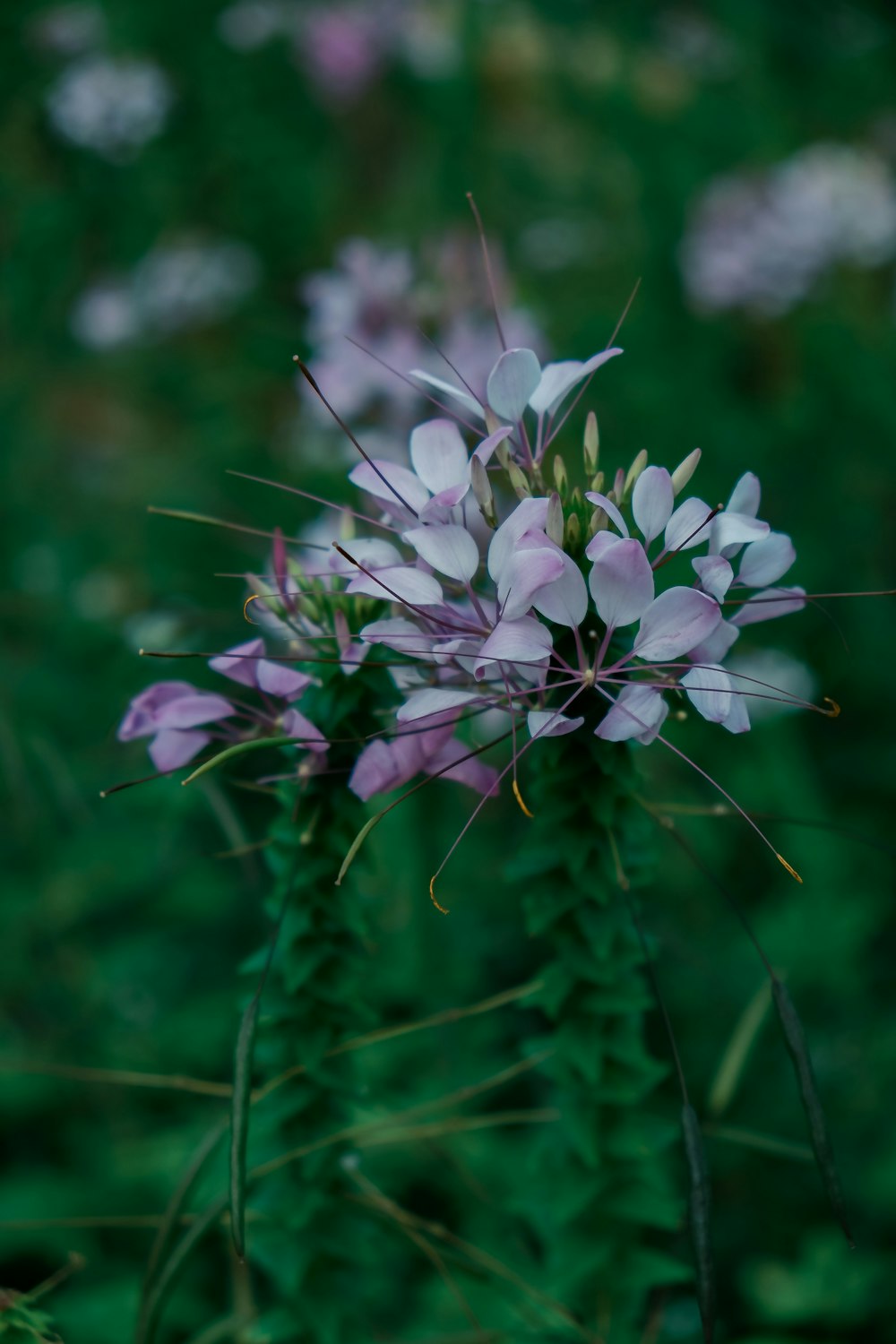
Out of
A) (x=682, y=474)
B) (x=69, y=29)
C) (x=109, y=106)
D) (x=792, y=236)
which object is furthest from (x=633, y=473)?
(x=69, y=29)

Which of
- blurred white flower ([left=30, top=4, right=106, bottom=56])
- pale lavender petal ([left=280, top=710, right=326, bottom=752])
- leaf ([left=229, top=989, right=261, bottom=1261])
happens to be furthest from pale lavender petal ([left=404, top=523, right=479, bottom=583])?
blurred white flower ([left=30, top=4, right=106, bottom=56])

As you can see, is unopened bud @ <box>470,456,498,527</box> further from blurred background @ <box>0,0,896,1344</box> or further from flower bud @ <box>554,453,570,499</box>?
blurred background @ <box>0,0,896,1344</box>

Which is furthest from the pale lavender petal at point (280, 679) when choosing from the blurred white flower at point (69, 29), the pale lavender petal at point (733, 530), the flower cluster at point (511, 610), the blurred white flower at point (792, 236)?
the blurred white flower at point (69, 29)

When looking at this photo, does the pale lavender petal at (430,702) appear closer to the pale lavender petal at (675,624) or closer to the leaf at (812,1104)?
the pale lavender petal at (675,624)

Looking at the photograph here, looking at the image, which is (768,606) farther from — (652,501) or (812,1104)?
(812,1104)

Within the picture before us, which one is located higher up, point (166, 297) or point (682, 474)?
point (682, 474)

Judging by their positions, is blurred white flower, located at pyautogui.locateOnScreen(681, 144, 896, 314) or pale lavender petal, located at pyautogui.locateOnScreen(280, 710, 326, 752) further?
blurred white flower, located at pyautogui.locateOnScreen(681, 144, 896, 314)

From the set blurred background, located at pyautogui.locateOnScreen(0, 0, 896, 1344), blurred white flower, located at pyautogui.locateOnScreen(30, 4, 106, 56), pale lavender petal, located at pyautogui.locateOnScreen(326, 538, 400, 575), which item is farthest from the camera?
blurred white flower, located at pyautogui.locateOnScreen(30, 4, 106, 56)
